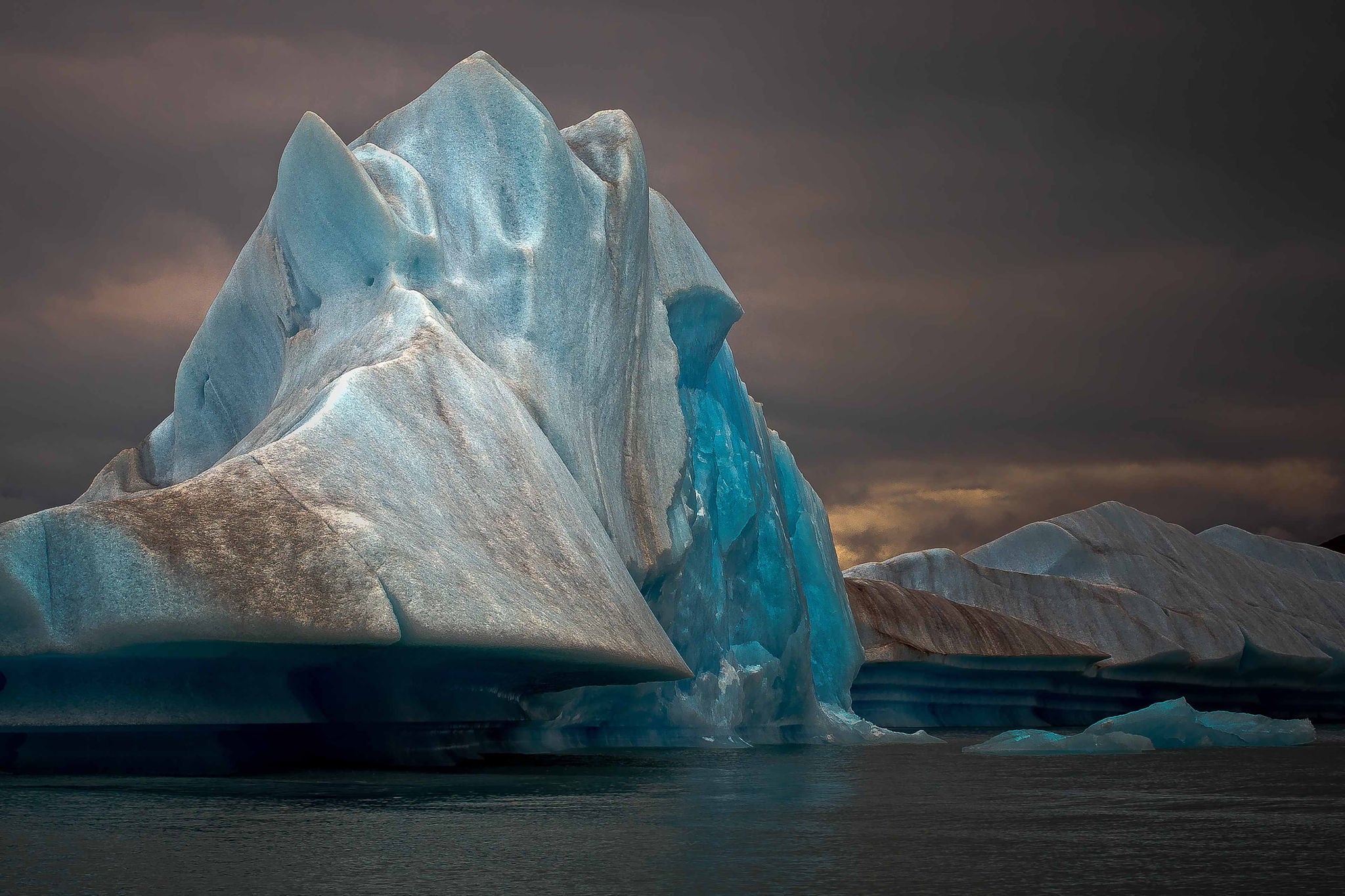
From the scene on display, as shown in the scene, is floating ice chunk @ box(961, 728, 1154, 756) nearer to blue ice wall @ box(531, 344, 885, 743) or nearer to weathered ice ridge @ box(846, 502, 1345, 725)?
blue ice wall @ box(531, 344, 885, 743)

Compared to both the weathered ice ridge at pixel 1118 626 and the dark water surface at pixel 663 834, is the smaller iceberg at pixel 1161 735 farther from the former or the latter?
the weathered ice ridge at pixel 1118 626

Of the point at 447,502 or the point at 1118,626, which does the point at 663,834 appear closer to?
the point at 447,502

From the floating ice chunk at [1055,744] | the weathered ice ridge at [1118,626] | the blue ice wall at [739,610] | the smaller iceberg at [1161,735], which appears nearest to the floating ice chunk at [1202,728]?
the smaller iceberg at [1161,735]

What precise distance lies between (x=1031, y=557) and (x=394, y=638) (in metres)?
21.5

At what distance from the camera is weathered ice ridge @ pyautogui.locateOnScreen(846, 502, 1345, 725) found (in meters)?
20.2

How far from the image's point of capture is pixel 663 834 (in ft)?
14.8

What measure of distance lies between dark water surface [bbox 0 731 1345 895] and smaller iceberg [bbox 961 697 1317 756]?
11.7ft

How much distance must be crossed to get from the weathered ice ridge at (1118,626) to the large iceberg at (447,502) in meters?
5.08

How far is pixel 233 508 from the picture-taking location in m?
6.64

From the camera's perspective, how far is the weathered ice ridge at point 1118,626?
66.2 ft

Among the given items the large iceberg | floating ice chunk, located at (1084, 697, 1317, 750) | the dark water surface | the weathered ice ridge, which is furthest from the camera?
the weathered ice ridge

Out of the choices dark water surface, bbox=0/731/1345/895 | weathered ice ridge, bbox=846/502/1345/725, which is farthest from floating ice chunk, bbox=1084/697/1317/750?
dark water surface, bbox=0/731/1345/895

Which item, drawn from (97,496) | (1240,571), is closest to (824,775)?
(97,496)

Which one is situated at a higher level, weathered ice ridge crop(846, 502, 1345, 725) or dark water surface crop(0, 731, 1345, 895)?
weathered ice ridge crop(846, 502, 1345, 725)
